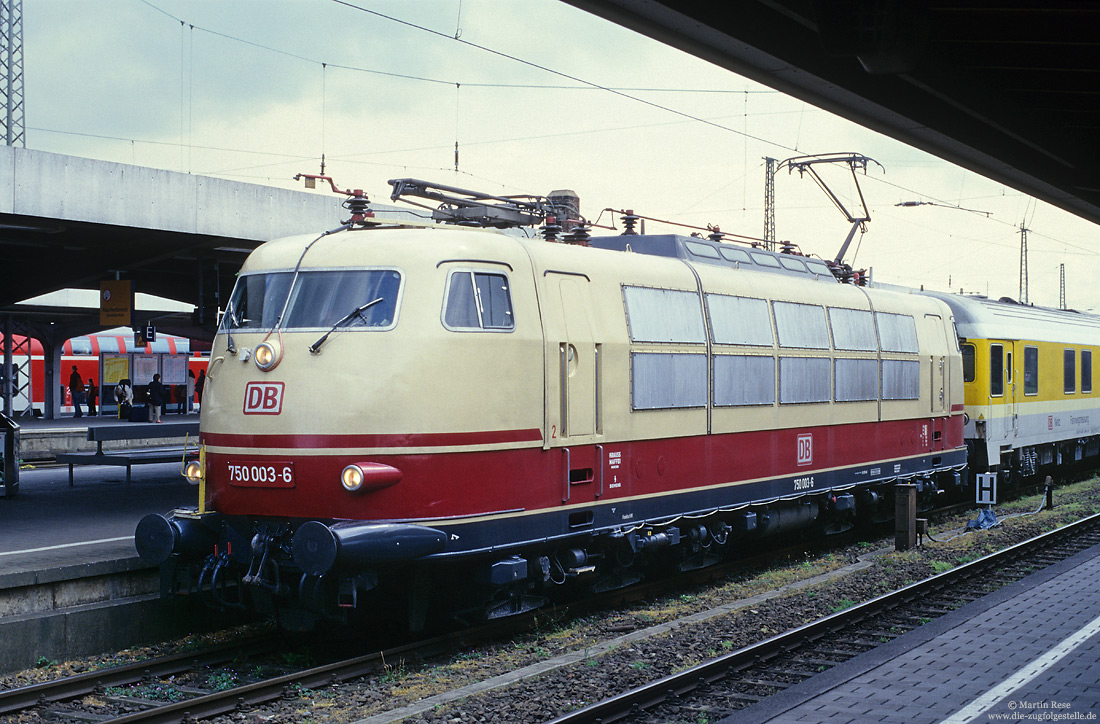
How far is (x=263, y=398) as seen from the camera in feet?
29.9

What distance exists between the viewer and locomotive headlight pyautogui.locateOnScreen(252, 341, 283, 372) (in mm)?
9125

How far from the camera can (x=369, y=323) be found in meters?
8.99

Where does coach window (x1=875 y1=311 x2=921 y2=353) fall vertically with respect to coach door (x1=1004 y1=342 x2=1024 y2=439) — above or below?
above

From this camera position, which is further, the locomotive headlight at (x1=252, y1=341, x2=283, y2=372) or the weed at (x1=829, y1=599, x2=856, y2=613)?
the weed at (x1=829, y1=599, x2=856, y2=613)

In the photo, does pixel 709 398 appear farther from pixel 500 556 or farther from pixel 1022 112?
pixel 1022 112

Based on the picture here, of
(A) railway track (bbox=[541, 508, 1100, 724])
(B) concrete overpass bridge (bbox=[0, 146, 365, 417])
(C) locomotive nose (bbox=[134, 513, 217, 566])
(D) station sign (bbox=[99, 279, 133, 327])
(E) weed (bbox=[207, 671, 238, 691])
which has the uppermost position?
(B) concrete overpass bridge (bbox=[0, 146, 365, 417])

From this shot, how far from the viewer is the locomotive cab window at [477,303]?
9.20 metres

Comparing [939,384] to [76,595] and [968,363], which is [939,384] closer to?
[968,363]

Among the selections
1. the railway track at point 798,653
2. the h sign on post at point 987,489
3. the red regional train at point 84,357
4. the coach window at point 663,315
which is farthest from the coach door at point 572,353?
the red regional train at point 84,357

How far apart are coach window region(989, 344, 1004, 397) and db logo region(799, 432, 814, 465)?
26.5 feet

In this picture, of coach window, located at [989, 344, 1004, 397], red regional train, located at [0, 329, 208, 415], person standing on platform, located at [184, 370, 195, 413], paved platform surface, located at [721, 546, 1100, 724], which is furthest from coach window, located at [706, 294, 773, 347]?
person standing on platform, located at [184, 370, 195, 413]

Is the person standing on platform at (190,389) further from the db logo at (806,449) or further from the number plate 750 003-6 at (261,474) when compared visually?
the number plate 750 003-6 at (261,474)

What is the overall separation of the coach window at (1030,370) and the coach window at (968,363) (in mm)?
2019

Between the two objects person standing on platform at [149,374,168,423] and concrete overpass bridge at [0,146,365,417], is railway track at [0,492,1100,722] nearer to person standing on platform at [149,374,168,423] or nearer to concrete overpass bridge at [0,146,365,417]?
concrete overpass bridge at [0,146,365,417]
